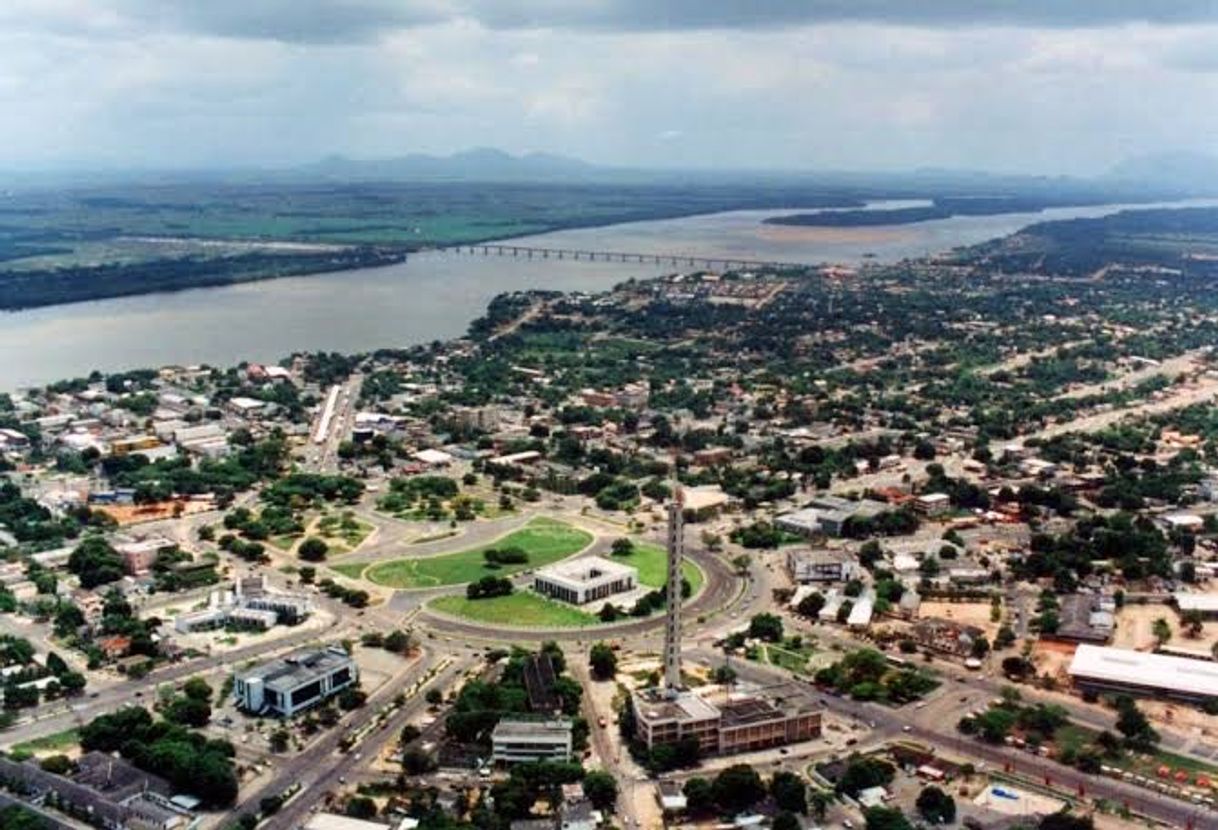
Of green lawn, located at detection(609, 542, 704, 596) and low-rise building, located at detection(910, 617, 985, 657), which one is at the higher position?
low-rise building, located at detection(910, 617, 985, 657)

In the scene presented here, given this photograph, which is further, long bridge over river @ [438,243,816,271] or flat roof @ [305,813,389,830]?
long bridge over river @ [438,243,816,271]

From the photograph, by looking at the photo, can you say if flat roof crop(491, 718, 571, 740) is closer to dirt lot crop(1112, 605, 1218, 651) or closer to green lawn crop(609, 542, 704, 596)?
green lawn crop(609, 542, 704, 596)

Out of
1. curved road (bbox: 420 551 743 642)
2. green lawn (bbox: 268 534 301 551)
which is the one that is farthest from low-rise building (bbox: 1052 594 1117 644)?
green lawn (bbox: 268 534 301 551)

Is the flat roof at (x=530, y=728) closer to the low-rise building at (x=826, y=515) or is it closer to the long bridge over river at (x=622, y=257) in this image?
the low-rise building at (x=826, y=515)

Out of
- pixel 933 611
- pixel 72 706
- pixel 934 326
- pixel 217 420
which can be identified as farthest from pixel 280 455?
pixel 934 326

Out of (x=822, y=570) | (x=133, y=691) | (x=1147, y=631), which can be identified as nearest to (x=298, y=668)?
(x=133, y=691)

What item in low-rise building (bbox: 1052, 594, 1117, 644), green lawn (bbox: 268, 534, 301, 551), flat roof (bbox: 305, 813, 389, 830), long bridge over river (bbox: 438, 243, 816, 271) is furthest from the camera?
long bridge over river (bbox: 438, 243, 816, 271)

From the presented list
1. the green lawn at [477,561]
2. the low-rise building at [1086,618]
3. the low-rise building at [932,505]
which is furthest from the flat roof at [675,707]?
the low-rise building at [932,505]
